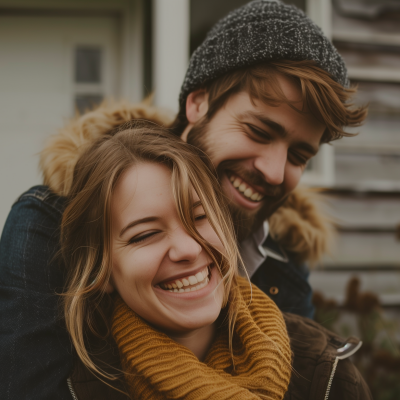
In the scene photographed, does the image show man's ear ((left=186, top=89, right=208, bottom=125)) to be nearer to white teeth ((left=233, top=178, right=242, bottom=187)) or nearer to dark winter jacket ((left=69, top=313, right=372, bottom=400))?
white teeth ((left=233, top=178, right=242, bottom=187))

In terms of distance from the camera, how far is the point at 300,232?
2.03 metres

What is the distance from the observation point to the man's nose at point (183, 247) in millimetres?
1218

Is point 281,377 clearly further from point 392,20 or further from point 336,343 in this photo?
point 392,20

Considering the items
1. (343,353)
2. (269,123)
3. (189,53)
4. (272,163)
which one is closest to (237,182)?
(272,163)

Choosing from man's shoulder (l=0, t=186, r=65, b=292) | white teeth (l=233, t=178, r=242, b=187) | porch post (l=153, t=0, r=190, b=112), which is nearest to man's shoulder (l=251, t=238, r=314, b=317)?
white teeth (l=233, t=178, r=242, b=187)

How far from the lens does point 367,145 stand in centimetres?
348

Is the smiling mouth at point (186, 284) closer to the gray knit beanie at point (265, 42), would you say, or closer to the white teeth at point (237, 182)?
the white teeth at point (237, 182)

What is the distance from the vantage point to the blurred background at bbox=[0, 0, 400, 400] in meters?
3.32

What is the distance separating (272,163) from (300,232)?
0.57 meters

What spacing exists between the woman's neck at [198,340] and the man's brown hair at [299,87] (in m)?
0.84

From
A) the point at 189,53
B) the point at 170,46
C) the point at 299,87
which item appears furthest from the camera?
the point at 189,53

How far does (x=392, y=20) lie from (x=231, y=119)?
265 cm

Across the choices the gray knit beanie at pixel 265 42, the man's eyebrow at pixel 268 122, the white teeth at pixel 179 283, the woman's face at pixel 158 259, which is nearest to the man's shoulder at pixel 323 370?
the woman's face at pixel 158 259

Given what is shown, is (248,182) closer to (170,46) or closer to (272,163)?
(272,163)
